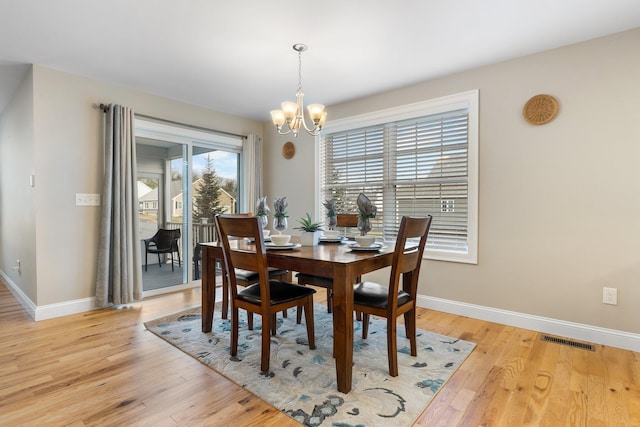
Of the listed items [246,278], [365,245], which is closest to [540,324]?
[365,245]

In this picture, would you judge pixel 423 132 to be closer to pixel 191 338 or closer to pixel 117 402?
pixel 191 338

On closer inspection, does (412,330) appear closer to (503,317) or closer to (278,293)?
(278,293)

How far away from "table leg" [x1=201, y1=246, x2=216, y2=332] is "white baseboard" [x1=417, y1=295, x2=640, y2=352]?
2098 millimetres

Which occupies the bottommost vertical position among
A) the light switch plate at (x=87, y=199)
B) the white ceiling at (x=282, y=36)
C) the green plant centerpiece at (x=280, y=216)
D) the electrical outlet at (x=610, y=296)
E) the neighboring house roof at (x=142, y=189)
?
the electrical outlet at (x=610, y=296)

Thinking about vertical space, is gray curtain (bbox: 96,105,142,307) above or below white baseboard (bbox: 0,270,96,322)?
above

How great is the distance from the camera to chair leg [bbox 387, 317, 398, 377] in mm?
1929

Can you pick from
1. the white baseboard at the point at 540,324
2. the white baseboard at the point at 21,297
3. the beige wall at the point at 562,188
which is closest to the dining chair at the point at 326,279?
the white baseboard at the point at 540,324

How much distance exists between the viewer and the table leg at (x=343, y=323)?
1.77 meters

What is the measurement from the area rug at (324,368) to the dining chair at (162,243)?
1.21 m

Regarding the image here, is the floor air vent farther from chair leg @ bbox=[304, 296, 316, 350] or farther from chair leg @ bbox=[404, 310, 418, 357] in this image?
chair leg @ bbox=[304, 296, 316, 350]

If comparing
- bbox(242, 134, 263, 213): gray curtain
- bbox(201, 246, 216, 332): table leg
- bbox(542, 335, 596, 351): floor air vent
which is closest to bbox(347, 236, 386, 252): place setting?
bbox(201, 246, 216, 332): table leg

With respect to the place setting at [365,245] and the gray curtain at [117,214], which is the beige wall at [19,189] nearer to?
the gray curtain at [117,214]

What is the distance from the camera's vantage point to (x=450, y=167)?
128 inches

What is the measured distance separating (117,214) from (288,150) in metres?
2.29
